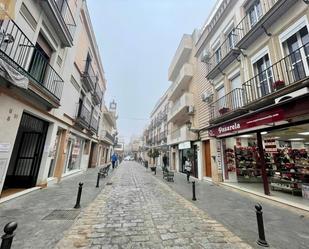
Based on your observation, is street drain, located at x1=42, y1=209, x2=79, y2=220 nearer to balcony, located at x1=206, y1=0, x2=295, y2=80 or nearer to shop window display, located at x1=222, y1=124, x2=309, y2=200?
shop window display, located at x1=222, y1=124, x2=309, y2=200

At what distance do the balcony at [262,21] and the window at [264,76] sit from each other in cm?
109

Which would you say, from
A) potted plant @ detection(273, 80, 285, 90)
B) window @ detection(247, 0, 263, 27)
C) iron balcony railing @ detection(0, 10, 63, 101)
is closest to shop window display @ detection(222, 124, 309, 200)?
potted plant @ detection(273, 80, 285, 90)

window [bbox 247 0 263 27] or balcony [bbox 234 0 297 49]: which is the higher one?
window [bbox 247 0 263 27]

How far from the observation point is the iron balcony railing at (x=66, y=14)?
7734mm

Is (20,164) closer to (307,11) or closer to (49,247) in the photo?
(49,247)

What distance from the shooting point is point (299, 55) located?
18.0ft

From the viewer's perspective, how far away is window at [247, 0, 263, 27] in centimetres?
755

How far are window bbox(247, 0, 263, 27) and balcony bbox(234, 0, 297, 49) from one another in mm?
62

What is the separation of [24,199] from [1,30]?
17.8 ft

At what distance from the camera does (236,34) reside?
871 cm

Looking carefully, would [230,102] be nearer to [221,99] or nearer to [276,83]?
[221,99]

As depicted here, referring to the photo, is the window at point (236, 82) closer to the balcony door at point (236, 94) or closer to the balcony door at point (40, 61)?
the balcony door at point (236, 94)

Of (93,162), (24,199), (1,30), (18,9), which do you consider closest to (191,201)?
(24,199)

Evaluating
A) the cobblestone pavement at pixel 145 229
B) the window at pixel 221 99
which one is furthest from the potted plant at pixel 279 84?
the cobblestone pavement at pixel 145 229
